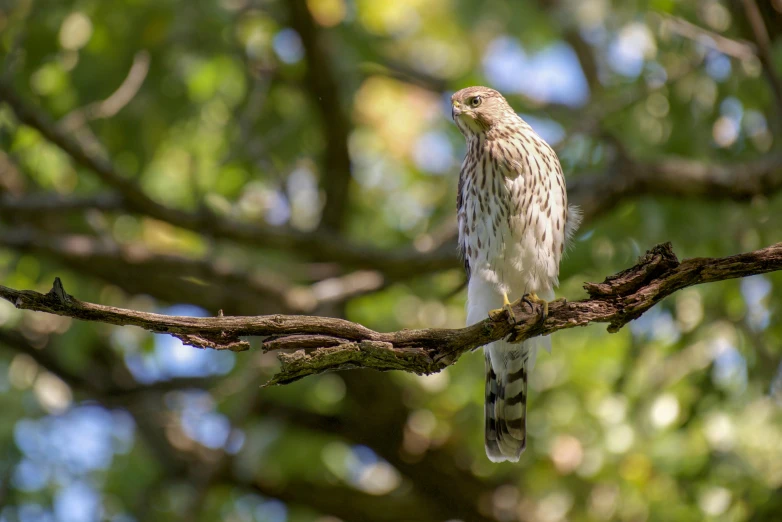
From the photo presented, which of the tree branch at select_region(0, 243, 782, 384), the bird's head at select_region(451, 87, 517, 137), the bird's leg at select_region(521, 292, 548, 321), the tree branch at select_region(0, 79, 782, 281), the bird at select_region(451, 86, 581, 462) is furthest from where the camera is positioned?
the tree branch at select_region(0, 79, 782, 281)

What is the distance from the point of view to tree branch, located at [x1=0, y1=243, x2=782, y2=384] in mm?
2695

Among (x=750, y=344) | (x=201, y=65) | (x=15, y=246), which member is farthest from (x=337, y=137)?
(x=750, y=344)

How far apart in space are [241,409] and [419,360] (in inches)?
152

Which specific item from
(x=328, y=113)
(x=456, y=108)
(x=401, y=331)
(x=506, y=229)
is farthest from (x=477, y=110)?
(x=328, y=113)

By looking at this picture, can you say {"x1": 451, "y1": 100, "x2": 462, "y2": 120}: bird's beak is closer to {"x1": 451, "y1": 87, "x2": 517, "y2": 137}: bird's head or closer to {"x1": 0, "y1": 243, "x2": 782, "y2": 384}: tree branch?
{"x1": 451, "y1": 87, "x2": 517, "y2": 137}: bird's head

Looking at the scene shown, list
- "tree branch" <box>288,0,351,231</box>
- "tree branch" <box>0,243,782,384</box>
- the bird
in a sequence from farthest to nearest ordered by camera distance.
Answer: "tree branch" <box>288,0,351,231</box>, the bird, "tree branch" <box>0,243,782,384</box>

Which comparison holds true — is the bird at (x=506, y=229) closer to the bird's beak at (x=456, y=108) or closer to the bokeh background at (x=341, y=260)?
the bird's beak at (x=456, y=108)

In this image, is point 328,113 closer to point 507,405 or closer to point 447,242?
point 447,242

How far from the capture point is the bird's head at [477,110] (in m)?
4.92

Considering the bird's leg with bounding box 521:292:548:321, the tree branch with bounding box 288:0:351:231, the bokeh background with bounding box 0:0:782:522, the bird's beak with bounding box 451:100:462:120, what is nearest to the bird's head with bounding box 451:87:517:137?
the bird's beak with bounding box 451:100:462:120

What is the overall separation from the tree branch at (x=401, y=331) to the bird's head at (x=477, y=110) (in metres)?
1.97

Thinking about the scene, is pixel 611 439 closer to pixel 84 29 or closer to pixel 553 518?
pixel 553 518

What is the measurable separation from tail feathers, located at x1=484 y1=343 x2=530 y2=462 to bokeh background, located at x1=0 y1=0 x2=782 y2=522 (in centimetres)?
71

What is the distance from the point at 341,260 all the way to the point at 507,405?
1.91m
